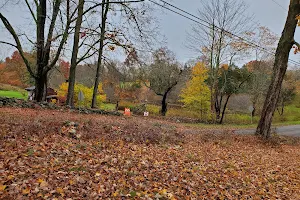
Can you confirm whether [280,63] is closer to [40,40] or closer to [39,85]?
[40,40]

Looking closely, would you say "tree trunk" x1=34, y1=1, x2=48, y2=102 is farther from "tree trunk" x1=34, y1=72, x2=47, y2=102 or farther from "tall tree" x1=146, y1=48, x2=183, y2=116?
"tall tree" x1=146, y1=48, x2=183, y2=116

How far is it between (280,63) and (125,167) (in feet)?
31.6

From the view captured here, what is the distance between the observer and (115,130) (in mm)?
8109

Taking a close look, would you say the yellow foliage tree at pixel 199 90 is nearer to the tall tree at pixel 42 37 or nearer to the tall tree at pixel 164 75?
the tall tree at pixel 164 75

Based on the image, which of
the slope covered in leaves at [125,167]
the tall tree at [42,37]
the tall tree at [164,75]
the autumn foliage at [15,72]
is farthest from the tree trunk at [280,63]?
the autumn foliage at [15,72]

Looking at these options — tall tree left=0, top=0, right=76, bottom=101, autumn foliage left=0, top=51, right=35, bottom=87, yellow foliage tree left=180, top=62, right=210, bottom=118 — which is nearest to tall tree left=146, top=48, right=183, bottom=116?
yellow foliage tree left=180, top=62, right=210, bottom=118

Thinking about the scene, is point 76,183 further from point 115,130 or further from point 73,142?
point 115,130

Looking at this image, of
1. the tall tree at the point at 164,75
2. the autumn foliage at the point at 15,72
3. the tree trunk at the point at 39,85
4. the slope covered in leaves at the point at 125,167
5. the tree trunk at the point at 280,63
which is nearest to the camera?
the slope covered in leaves at the point at 125,167

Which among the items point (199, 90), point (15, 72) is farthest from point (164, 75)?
point (15, 72)

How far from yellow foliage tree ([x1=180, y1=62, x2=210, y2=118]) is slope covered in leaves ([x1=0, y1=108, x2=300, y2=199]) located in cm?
1526

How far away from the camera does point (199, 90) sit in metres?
24.3

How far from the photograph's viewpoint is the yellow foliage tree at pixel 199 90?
23847 mm

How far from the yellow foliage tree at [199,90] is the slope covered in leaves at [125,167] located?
15.3 metres

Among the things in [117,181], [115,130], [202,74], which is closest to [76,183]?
[117,181]
